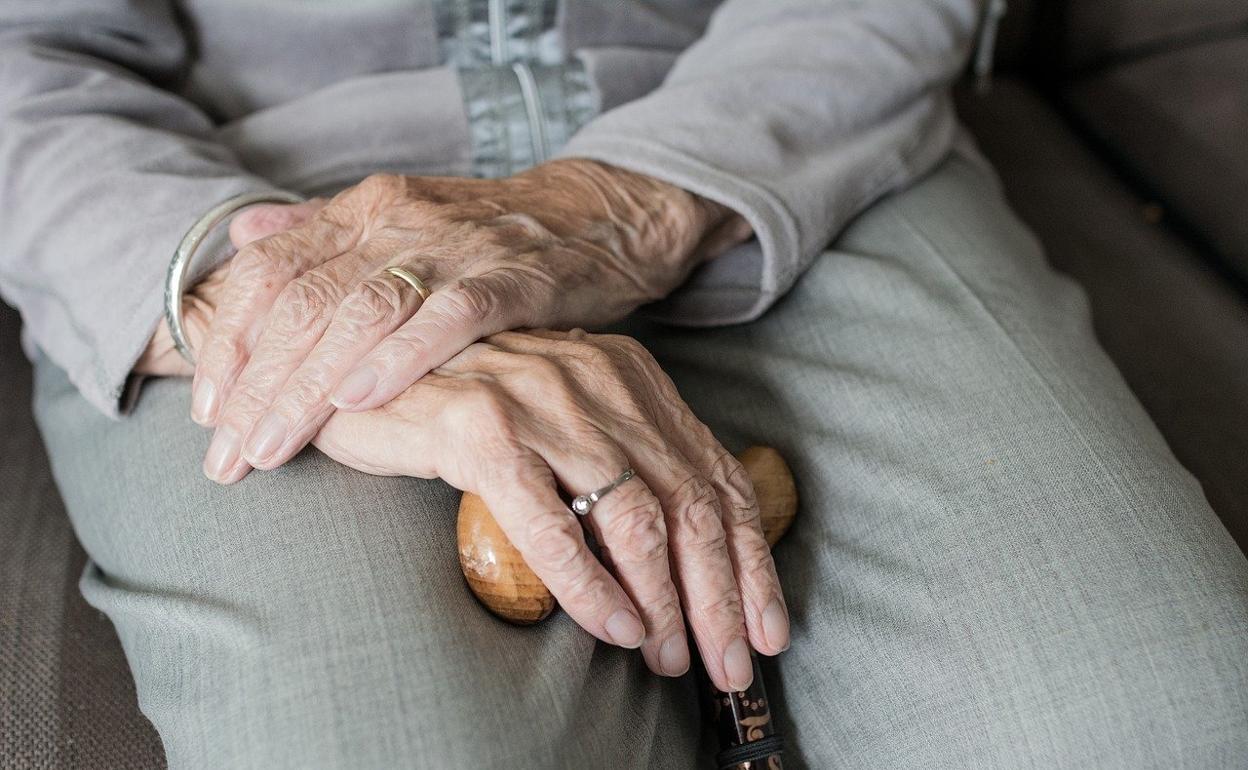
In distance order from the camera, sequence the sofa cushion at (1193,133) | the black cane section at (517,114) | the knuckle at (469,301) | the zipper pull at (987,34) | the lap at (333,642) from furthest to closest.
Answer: the zipper pull at (987,34) → the sofa cushion at (1193,133) → the black cane section at (517,114) → the knuckle at (469,301) → the lap at (333,642)

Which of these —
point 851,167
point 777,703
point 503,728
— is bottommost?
point 777,703

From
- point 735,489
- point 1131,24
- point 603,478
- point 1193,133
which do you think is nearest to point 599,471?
point 603,478

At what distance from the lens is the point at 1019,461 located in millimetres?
670

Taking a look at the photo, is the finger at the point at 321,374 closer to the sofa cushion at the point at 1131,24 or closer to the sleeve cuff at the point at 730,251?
the sleeve cuff at the point at 730,251

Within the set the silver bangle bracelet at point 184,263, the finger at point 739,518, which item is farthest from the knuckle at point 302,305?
the finger at point 739,518

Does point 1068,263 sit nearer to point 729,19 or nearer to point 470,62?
point 729,19

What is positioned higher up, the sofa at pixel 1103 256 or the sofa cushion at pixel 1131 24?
the sofa cushion at pixel 1131 24

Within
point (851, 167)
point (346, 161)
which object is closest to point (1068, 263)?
point (851, 167)

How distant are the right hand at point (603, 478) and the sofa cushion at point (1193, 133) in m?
0.80

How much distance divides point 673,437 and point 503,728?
22cm

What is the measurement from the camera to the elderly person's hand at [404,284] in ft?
1.98

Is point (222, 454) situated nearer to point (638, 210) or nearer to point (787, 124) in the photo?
point (638, 210)

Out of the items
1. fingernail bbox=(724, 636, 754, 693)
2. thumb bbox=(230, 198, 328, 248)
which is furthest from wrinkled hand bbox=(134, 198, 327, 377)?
fingernail bbox=(724, 636, 754, 693)

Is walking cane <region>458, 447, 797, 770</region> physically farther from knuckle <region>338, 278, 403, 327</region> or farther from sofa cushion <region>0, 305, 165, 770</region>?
sofa cushion <region>0, 305, 165, 770</region>
